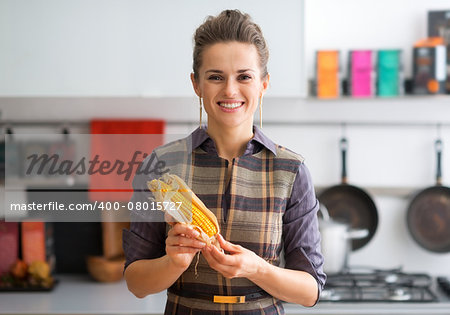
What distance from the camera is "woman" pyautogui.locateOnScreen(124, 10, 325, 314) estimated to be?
993mm

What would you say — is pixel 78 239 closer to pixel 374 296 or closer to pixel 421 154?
pixel 374 296

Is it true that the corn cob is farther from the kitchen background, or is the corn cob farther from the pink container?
the pink container

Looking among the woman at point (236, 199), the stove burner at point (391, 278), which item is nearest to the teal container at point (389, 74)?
the stove burner at point (391, 278)

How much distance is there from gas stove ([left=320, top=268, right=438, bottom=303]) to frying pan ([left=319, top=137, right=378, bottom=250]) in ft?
0.86

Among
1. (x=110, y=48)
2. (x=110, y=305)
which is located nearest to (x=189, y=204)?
(x=110, y=305)

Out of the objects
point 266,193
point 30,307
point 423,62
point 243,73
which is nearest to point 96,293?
point 30,307

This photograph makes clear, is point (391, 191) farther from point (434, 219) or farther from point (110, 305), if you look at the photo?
point (110, 305)

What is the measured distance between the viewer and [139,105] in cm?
229

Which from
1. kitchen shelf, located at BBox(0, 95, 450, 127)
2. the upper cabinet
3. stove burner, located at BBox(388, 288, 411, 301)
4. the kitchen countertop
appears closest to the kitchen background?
kitchen shelf, located at BBox(0, 95, 450, 127)

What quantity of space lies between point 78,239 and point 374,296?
4.22 feet

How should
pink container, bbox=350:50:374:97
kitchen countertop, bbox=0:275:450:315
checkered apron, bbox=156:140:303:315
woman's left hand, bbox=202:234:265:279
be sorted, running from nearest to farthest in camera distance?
→ woman's left hand, bbox=202:234:265:279 < checkered apron, bbox=156:140:303:315 < kitchen countertop, bbox=0:275:450:315 < pink container, bbox=350:50:374:97

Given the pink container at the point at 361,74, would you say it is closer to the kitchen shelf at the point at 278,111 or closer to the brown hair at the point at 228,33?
the kitchen shelf at the point at 278,111

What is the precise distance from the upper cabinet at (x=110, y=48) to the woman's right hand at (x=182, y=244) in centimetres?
113

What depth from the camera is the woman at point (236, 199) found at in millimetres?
993
